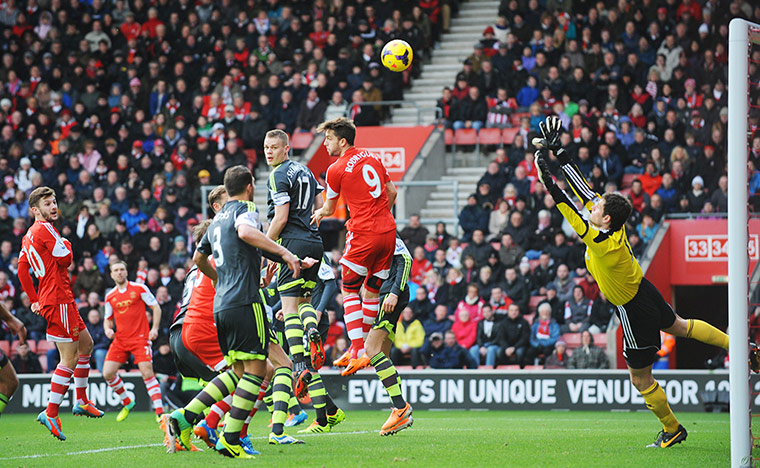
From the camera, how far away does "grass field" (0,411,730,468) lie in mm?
7852

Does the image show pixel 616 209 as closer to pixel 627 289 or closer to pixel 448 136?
pixel 627 289

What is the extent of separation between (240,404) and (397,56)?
616 cm

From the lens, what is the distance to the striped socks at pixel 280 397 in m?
8.81

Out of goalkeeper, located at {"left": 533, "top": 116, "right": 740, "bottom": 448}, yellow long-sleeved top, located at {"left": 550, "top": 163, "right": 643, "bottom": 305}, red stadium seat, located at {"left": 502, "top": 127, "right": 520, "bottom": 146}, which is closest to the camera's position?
yellow long-sleeved top, located at {"left": 550, "top": 163, "right": 643, "bottom": 305}

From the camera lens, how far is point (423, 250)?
61.1 feet

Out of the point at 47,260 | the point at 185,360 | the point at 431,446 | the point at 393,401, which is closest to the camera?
the point at 431,446

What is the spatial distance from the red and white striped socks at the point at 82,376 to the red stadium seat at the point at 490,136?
11.2 meters

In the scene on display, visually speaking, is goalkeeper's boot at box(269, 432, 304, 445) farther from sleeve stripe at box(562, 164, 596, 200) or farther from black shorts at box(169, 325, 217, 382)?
sleeve stripe at box(562, 164, 596, 200)

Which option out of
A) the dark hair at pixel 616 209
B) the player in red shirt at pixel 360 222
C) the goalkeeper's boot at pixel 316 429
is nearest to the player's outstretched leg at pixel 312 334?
the player in red shirt at pixel 360 222

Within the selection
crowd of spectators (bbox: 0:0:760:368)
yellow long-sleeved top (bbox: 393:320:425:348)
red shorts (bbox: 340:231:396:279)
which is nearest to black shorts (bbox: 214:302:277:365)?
red shorts (bbox: 340:231:396:279)

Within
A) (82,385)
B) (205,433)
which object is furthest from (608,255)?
(82,385)

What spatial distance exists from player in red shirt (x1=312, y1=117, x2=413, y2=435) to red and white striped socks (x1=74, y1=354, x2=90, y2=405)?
3.77 m

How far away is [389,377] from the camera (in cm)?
943

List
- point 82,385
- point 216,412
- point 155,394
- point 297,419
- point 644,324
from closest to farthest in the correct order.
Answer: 1. point 216,412
2. point 644,324
3. point 297,419
4. point 82,385
5. point 155,394
